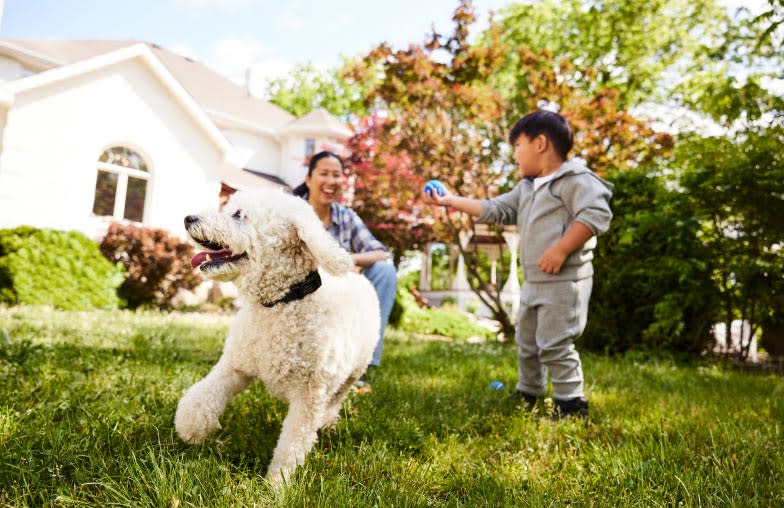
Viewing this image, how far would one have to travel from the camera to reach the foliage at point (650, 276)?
5.70m

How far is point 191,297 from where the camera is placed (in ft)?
35.9

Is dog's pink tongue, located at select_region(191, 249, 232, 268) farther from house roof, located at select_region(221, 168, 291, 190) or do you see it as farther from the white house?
house roof, located at select_region(221, 168, 291, 190)

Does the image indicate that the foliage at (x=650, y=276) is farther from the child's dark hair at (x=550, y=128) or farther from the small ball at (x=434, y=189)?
the small ball at (x=434, y=189)

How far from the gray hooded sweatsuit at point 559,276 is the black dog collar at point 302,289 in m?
1.47

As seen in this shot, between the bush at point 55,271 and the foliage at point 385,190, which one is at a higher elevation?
the foliage at point 385,190

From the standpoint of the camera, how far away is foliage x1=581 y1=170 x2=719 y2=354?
570 centimetres

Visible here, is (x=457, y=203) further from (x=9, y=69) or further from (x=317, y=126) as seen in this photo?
(x=317, y=126)

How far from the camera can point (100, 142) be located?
9.56 metres

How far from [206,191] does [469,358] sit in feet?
28.7

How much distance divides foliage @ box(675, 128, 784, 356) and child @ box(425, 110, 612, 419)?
3.32 meters

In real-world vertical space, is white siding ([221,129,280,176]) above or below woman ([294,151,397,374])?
above

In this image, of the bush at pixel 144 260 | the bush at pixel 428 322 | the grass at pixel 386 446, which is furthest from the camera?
the bush at pixel 428 322

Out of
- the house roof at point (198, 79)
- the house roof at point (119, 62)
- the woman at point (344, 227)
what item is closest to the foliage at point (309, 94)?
the house roof at point (198, 79)

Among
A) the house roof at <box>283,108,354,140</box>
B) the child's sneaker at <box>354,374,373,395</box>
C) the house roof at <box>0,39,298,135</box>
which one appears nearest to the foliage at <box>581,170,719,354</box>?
the child's sneaker at <box>354,374,373,395</box>
